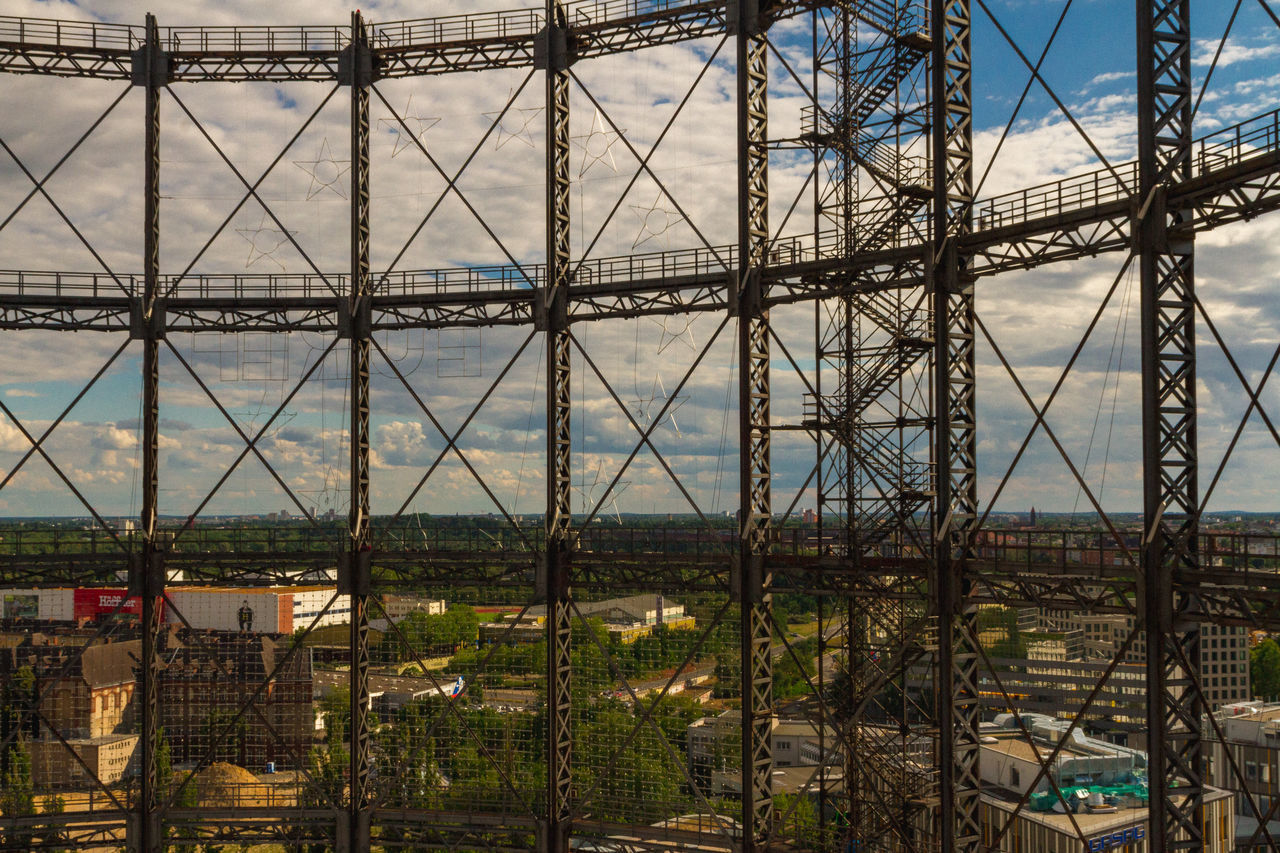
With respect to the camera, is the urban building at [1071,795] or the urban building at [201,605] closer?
the urban building at [1071,795]

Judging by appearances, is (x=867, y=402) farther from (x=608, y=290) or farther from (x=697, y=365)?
(x=608, y=290)

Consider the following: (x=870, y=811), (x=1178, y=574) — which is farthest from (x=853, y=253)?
(x=870, y=811)

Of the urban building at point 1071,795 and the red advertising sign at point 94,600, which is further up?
the red advertising sign at point 94,600

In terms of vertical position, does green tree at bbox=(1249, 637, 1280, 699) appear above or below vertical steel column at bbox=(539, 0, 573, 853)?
below

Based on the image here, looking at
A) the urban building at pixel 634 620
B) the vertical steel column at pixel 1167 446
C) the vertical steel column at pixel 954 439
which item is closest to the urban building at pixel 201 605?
the urban building at pixel 634 620

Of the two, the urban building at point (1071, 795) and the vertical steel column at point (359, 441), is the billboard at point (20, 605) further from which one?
the urban building at point (1071, 795)

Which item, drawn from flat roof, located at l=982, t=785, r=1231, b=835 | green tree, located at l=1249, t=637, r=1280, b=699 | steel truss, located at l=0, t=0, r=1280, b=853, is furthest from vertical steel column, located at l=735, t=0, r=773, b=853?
green tree, located at l=1249, t=637, r=1280, b=699

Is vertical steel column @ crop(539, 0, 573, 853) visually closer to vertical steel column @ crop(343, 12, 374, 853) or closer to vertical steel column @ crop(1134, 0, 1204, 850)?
vertical steel column @ crop(343, 12, 374, 853)
